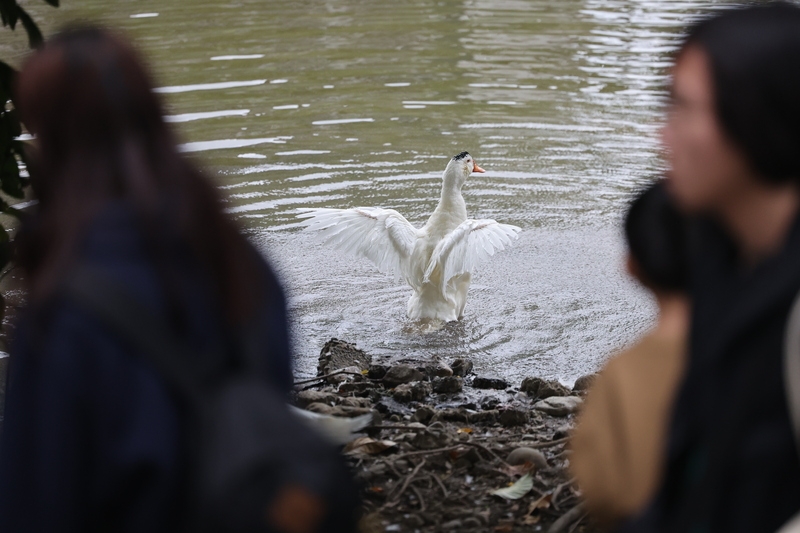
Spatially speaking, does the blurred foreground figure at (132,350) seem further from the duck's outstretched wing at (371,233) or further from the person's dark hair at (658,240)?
the duck's outstretched wing at (371,233)

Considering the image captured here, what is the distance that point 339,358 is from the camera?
20.4ft

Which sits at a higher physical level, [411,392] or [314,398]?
[314,398]

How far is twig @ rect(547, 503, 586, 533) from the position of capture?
11.6 feet

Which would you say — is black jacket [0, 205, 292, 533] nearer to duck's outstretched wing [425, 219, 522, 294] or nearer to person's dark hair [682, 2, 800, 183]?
person's dark hair [682, 2, 800, 183]

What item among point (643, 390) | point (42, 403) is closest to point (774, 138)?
point (643, 390)

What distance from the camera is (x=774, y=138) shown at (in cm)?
163

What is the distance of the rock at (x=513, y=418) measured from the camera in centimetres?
488

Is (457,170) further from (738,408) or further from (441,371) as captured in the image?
(738,408)

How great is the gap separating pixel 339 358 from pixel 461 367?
0.78 meters

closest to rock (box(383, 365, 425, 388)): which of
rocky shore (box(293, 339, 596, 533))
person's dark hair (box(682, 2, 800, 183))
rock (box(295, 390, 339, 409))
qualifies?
rocky shore (box(293, 339, 596, 533))

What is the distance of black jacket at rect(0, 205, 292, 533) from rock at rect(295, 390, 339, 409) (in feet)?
10.2

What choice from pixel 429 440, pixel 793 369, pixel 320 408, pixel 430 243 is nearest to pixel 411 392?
pixel 320 408

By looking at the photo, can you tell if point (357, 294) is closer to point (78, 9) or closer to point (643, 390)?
point (643, 390)

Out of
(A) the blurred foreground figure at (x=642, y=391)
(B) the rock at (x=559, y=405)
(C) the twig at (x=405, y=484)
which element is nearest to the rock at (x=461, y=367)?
(B) the rock at (x=559, y=405)
